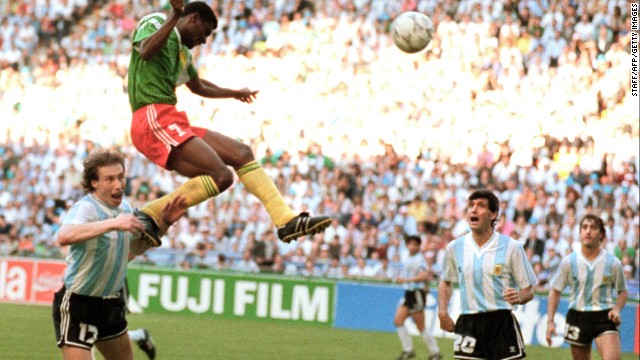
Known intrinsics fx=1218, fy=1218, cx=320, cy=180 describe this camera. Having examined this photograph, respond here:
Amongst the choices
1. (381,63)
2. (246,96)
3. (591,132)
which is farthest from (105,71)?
(246,96)

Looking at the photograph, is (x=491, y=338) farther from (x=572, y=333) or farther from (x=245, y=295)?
(x=245, y=295)

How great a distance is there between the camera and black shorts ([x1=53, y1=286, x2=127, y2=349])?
7605mm

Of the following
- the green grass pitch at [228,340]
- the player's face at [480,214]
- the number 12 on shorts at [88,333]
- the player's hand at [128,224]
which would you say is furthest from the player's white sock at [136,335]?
the player's hand at [128,224]

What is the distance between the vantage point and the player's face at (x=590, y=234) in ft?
35.3

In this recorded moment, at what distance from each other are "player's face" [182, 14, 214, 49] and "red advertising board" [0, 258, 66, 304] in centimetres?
1380

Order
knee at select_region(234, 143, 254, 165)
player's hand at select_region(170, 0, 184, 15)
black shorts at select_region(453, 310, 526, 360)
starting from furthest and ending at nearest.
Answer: black shorts at select_region(453, 310, 526, 360) → knee at select_region(234, 143, 254, 165) → player's hand at select_region(170, 0, 184, 15)

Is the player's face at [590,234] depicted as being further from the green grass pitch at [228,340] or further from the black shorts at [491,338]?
the green grass pitch at [228,340]

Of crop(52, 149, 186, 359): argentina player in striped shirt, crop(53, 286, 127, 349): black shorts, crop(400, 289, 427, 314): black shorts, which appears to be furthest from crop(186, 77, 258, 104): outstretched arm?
crop(400, 289, 427, 314): black shorts

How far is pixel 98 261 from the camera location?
298 inches

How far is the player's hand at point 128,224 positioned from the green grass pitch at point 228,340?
23.3 feet

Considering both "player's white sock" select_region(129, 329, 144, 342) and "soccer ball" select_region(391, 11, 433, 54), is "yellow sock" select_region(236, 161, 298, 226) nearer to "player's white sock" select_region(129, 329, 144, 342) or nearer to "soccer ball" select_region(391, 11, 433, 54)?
"soccer ball" select_region(391, 11, 433, 54)

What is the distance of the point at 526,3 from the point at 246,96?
47.0 feet

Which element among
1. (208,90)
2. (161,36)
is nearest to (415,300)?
(208,90)

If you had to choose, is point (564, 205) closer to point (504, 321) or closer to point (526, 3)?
point (526, 3)
